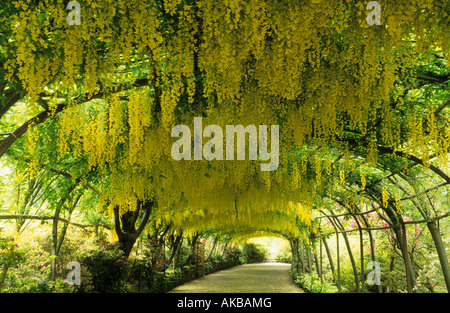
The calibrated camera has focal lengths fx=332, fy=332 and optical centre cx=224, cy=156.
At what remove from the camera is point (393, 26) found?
2.06 metres

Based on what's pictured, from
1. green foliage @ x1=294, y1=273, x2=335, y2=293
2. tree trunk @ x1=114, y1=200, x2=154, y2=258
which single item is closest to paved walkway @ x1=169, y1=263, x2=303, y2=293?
green foliage @ x1=294, y1=273, x2=335, y2=293

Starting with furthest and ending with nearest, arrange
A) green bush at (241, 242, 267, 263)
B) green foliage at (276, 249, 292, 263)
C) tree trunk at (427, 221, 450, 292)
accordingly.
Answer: green foliage at (276, 249, 292, 263) < green bush at (241, 242, 267, 263) < tree trunk at (427, 221, 450, 292)

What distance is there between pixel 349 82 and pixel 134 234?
6.14m

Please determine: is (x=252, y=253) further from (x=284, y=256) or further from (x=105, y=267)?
(x=105, y=267)

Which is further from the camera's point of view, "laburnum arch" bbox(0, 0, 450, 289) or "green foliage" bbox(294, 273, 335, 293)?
"green foliage" bbox(294, 273, 335, 293)

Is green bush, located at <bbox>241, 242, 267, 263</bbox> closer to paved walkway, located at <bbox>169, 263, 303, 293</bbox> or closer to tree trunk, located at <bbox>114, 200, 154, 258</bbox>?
paved walkway, located at <bbox>169, 263, 303, 293</bbox>

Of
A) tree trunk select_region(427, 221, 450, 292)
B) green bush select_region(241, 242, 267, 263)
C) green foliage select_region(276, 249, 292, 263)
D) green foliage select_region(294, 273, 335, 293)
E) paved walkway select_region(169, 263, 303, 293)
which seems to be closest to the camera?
tree trunk select_region(427, 221, 450, 292)

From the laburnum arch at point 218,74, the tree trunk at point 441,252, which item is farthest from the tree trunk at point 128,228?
the tree trunk at point 441,252

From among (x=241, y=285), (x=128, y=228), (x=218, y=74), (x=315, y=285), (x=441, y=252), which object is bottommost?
(x=241, y=285)

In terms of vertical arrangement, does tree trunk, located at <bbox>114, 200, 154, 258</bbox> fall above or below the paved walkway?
above

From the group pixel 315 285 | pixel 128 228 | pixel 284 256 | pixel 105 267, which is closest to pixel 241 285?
pixel 315 285

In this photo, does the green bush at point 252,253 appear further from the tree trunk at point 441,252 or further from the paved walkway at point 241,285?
the tree trunk at point 441,252
